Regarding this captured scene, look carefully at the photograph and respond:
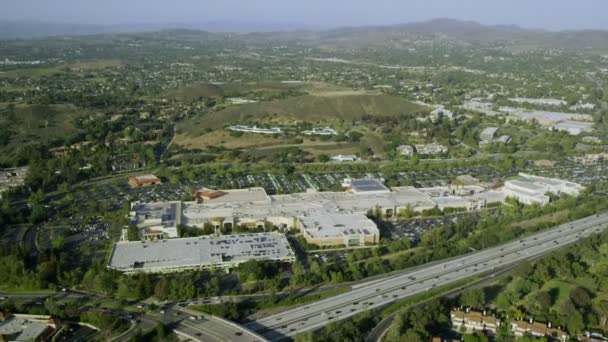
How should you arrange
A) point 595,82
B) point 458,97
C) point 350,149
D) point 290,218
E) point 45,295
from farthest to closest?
point 595,82
point 458,97
point 350,149
point 290,218
point 45,295

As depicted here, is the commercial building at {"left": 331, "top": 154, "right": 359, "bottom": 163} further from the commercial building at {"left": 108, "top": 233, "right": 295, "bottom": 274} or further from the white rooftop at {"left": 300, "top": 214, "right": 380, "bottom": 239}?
the commercial building at {"left": 108, "top": 233, "right": 295, "bottom": 274}

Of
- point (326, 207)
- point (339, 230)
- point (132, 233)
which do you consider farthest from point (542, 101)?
point (132, 233)

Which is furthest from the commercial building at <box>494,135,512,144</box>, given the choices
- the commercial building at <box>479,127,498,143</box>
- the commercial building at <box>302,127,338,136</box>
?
the commercial building at <box>302,127,338,136</box>

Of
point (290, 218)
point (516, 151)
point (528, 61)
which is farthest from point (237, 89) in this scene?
point (528, 61)

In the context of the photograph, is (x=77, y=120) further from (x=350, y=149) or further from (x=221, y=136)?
(x=350, y=149)

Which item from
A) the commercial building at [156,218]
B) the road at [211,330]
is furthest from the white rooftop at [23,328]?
the commercial building at [156,218]

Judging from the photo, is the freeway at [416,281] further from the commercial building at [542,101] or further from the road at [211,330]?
the commercial building at [542,101]
